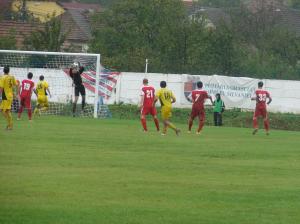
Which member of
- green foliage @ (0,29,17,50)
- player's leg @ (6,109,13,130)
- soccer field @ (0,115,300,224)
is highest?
green foliage @ (0,29,17,50)

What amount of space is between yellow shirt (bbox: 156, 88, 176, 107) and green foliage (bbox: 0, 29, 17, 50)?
31630 millimetres

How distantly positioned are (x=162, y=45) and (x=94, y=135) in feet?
117

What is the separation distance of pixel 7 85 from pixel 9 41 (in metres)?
32.4

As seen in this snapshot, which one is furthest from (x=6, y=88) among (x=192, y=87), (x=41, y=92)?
(x=192, y=87)

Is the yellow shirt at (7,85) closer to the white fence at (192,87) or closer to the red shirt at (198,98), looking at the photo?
the red shirt at (198,98)

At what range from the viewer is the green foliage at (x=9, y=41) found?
6203 centimetres

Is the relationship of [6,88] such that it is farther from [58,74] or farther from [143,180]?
[58,74]

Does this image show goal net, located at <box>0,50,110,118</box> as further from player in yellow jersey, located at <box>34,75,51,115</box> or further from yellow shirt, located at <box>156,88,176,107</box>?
yellow shirt, located at <box>156,88,176,107</box>

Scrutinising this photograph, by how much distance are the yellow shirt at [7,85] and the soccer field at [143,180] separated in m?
2.48

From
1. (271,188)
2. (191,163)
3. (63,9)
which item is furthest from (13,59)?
(63,9)

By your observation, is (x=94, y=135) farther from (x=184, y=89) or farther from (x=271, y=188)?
(x=184, y=89)

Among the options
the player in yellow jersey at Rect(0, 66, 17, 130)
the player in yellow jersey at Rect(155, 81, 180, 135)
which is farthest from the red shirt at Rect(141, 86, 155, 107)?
the player in yellow jersey at Rect(0, 66, 17, 130)

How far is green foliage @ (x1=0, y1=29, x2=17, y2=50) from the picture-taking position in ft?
204

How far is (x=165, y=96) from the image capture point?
32.0 meters
